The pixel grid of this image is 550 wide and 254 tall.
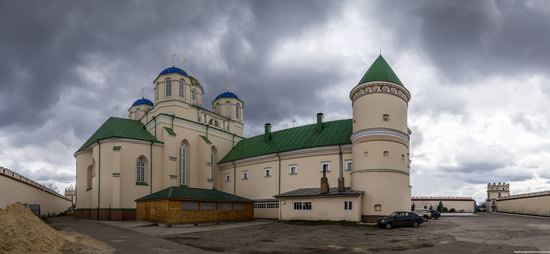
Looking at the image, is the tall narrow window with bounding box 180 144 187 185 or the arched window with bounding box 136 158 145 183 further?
the tall narrow window with bounding box 180 144 187 185

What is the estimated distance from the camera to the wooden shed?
109 ft

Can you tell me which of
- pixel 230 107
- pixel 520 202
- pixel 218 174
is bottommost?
pixel 520 202

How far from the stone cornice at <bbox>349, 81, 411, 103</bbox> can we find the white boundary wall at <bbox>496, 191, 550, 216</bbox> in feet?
74.5

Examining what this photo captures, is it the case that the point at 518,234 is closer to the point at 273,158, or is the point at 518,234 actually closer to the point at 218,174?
the point at 273,158

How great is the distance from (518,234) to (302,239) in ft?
40.4

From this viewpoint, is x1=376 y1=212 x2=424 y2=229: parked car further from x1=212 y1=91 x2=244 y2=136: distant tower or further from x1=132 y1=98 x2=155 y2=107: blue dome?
x1=132 y1=98 x2=155 y2=107: blue dome

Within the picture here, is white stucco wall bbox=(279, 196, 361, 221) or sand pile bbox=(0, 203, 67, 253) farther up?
sand pile bbox=(0, 203, 67, 253)

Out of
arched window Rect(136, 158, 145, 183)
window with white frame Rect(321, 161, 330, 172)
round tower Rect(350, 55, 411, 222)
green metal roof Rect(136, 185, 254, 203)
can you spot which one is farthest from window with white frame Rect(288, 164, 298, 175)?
arched window Rect(136, 158, 145, 183)

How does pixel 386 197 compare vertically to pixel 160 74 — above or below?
below

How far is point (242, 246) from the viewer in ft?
66.9

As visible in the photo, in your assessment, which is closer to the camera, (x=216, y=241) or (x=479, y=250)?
(x=479, y=250)

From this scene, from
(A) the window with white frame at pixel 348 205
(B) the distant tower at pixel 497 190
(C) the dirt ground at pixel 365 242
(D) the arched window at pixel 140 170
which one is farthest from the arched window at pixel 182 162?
(B) the distant tower at pixel 497 190

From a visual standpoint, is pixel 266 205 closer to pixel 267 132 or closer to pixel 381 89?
pixel 267 132

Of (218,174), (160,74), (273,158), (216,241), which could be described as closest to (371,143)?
(273,158)
